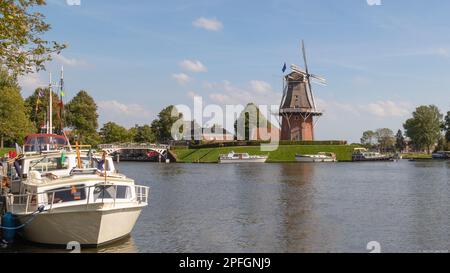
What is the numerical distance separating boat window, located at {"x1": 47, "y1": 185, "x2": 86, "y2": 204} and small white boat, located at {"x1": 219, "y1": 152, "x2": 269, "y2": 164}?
3795 inches

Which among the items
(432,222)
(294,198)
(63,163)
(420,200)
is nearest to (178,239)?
(63,163)

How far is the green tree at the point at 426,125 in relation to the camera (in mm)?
155875

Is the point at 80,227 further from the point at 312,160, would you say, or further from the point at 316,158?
the point at 316,158

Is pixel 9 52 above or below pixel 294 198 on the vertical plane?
above

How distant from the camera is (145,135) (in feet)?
578

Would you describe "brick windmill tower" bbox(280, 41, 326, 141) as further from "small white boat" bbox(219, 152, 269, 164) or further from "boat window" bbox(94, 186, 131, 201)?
"boat window" bbox(94, 186, 131, 201)

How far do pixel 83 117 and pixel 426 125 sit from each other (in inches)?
4209

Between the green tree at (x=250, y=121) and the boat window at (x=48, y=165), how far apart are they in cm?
11896

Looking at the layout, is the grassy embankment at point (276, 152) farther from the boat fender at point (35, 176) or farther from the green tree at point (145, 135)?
the boat fender at point (35, 176)

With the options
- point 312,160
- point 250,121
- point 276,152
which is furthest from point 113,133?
point 312,160

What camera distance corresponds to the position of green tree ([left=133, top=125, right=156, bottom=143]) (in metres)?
176
